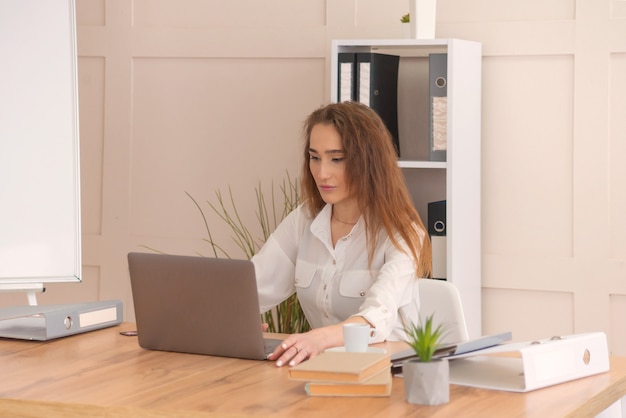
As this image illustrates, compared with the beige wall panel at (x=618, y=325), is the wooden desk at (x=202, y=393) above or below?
above

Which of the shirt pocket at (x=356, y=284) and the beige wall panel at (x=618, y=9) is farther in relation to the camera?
the beige wall panel at (x=618, y=9)

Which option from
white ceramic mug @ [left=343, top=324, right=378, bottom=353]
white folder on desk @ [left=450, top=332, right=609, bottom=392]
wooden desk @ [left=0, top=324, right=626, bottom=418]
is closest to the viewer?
wooden desk @ [left=0, top=324, right=626, bottom=418]

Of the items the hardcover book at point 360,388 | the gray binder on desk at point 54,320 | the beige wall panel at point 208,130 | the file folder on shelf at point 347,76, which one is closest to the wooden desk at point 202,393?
the hardcover book at point 360,388

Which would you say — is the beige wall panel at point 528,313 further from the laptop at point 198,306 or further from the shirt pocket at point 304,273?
the laptop at point 198,306

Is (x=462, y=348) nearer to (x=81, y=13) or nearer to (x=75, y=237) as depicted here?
(x=75, y=237)

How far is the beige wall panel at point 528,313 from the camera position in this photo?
3637 mm

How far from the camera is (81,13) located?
4297 mm

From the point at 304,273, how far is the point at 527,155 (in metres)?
1.28

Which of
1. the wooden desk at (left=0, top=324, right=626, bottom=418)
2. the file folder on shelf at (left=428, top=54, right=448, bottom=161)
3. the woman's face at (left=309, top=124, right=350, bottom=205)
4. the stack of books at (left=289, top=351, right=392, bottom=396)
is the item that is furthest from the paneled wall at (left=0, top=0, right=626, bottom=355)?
the stack of books at (left=289, top=351, right=392, bottom=396)

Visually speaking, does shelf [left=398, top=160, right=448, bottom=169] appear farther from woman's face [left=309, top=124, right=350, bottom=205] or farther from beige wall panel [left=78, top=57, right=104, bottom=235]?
beige wall panel [left=78, top=57, right=104, bottom=235]

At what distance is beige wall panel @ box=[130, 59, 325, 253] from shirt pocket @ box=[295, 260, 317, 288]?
126 centimetres

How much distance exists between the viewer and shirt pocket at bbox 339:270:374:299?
8.73 feet

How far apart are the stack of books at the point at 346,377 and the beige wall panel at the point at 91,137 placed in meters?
2.69

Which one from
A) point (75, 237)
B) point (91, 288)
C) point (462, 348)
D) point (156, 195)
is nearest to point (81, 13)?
point (156, 195)
